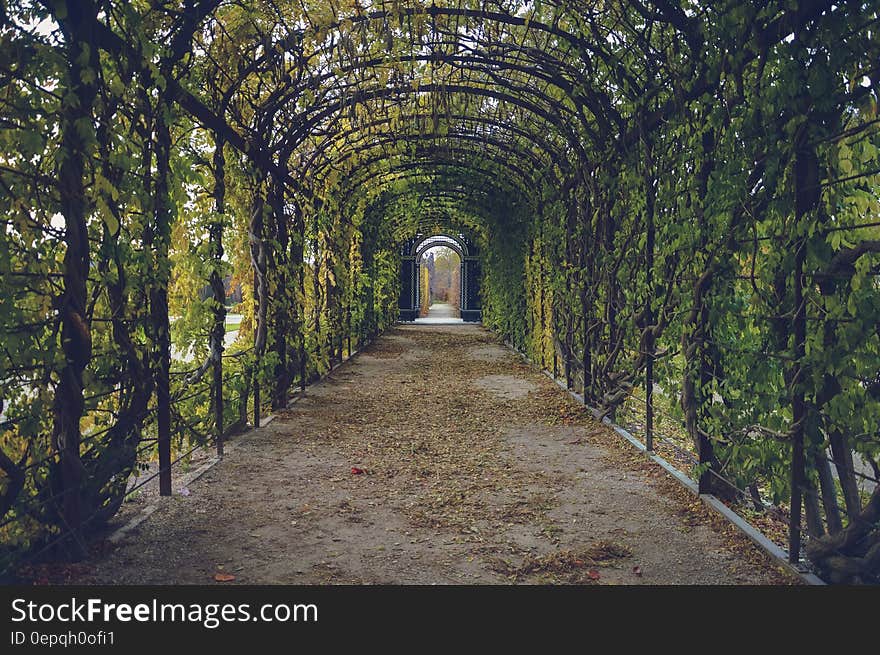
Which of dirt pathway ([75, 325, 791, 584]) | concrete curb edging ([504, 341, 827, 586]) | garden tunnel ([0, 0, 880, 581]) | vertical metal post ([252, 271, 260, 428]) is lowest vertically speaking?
dirt pathway ([75, 325, 791, 584])

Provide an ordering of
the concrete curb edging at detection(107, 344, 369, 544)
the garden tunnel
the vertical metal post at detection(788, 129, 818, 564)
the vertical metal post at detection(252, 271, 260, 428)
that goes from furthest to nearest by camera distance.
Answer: the vertical metal post at detection(252, 271, 260, 428) < the concrete curb edging at detection(107, 344, 369, 544) < the vertical metal post at detection(788, 129, 818, 564) < the garden tunnel

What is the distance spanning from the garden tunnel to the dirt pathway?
0.36 metres

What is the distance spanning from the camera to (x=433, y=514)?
13.9 ft

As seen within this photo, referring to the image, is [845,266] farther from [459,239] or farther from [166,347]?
[459,239]

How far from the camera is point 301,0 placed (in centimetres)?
496

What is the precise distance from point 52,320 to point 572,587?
104 inches

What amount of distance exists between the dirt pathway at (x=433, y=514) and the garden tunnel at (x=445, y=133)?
1.19ft

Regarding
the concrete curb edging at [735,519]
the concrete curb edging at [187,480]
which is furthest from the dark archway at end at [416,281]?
the concrete curb edging at [735,519]

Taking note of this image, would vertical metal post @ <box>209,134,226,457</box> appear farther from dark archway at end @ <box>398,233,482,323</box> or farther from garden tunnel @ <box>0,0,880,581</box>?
dark archway at end @ <box>398,233,482,323</box>

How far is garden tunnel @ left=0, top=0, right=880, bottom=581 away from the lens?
2.91 metres

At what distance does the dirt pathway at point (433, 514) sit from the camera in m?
3.35

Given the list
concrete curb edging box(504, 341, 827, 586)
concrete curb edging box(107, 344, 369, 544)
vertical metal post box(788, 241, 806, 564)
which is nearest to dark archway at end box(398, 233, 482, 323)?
concrete curb edging box(107, 344, 369, 544)

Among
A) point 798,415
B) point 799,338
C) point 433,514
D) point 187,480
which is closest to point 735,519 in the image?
point 798,415

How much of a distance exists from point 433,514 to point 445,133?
3.86 m
